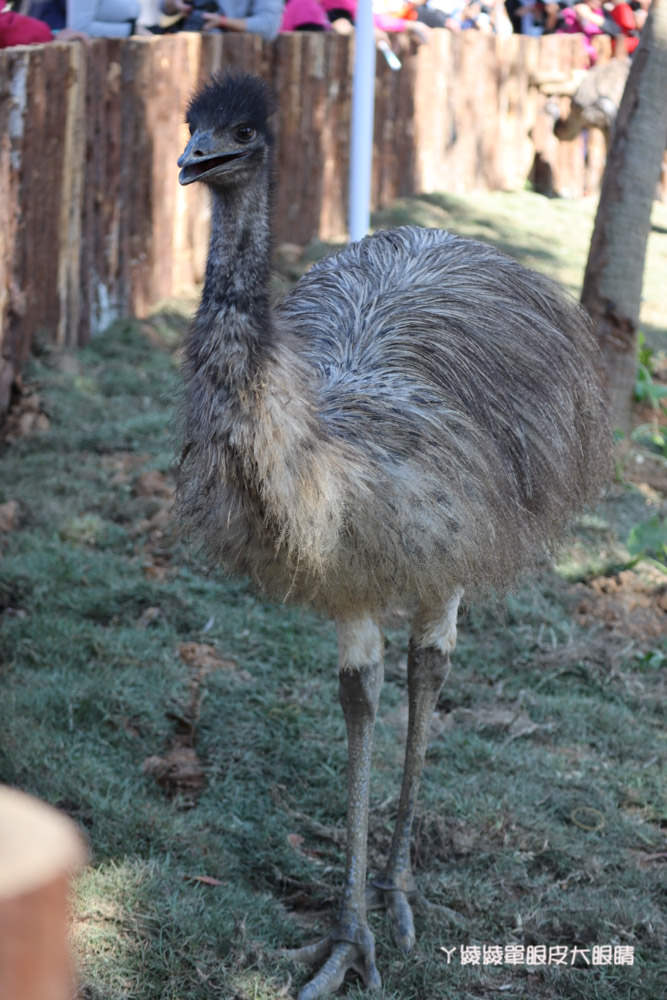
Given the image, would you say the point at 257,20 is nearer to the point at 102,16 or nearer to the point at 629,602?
the point at 102,16

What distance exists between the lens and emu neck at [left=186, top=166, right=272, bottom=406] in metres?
2.68

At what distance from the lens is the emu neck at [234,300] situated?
2684mm

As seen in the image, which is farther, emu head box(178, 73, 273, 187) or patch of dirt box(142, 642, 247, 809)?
patch of dirt box(142, 642, 247, 809)

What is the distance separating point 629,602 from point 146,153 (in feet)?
13.5

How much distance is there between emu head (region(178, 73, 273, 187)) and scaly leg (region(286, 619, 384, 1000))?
3.68 feet

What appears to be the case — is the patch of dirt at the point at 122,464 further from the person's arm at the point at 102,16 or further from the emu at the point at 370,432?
the person's arm at the point at 102,16

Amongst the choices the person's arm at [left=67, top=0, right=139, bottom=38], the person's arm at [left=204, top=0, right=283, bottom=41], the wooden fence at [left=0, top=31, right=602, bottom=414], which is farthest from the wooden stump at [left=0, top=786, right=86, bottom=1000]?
the person's arm at [left=204, top=0, right=283, bottom=41]

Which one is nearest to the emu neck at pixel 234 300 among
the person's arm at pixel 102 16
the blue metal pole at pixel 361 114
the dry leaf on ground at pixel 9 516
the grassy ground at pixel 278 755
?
the grassy ground at pixel 278 755

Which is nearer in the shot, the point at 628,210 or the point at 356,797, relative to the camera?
the point at 356,797

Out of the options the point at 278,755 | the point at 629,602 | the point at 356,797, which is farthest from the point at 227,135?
the point at 629,602

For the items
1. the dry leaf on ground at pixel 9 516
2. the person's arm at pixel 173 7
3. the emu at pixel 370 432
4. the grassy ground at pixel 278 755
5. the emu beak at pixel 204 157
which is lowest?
the grassy ground at pixel 278 755

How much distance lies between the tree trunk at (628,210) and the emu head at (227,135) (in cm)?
369

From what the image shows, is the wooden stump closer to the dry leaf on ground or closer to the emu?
the emu

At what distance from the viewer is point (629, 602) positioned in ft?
17.5
